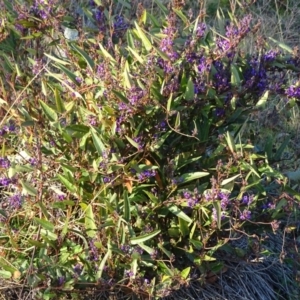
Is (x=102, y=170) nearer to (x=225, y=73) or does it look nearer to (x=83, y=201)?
(x=83, y=201)

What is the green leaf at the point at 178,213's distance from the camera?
7.06ft

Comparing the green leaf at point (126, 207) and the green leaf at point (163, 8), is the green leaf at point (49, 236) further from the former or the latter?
the green leaf at point (163, 8)

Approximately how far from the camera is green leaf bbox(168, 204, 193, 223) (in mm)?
2150

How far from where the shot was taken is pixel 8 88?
96.7 inches

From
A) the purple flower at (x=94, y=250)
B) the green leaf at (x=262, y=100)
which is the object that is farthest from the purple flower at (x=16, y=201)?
the green leaf at (x=262, y=100)

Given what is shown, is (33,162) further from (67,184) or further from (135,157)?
(135,157)

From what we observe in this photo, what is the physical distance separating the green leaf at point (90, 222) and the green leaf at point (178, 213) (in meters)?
0.24

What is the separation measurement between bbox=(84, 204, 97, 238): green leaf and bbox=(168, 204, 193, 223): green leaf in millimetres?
239

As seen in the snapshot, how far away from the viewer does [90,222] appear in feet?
7.03

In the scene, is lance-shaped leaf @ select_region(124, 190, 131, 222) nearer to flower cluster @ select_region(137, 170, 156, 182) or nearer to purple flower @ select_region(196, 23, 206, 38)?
flower cluster @ select_region(137, 170, 156, 182)

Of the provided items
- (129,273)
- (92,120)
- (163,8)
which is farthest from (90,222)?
(163,8)

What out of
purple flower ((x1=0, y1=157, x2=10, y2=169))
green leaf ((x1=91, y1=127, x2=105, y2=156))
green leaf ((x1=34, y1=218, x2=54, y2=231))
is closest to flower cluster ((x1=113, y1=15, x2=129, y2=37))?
green leaf ((x1=91, y1=127, x2=105, y2=156))

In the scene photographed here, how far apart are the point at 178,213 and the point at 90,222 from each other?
27cm

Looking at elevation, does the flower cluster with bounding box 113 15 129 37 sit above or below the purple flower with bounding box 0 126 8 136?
above
